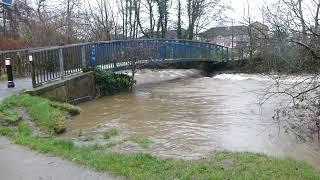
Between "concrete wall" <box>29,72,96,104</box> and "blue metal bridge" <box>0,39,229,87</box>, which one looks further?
"blue metal bridge" <box>0,39,229,87</box>

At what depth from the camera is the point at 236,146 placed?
31.4 ft

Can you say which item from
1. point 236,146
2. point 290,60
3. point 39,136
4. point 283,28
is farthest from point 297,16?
point 39,136

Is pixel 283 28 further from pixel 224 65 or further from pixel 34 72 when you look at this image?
pixel 224 65

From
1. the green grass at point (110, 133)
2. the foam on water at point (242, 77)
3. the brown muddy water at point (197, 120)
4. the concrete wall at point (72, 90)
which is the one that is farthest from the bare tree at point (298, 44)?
the foam on water at point (242, 77)

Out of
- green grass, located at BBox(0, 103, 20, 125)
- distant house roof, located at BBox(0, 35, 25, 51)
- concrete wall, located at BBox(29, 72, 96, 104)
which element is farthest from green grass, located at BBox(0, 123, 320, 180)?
distant house roof, located at BBox(0, 35, 25, 51)

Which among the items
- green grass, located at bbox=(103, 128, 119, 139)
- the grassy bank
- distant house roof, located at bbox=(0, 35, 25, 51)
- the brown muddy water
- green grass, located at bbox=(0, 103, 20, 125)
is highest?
distant house roof, located at bbox=(0, 35, 25, 51)

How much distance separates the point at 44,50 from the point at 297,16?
8126 millimetres

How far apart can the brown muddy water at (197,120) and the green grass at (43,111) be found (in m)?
0.39

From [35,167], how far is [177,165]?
2.07m

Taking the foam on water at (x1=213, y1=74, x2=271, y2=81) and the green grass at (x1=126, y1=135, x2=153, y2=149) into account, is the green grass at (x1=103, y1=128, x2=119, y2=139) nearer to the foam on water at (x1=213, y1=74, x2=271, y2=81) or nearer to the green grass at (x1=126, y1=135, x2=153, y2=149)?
the green grass at (x1=126, y1=135, x2=153, y2=149)

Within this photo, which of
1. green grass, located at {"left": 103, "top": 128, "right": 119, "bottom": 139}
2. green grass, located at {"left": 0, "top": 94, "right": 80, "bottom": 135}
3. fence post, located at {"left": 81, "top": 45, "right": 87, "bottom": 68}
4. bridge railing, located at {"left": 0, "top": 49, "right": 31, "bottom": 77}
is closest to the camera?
green grass, located at {"left": 103, "top": 128, "right": 119, "bottom": 139}

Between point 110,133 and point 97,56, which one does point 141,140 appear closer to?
point 110,133

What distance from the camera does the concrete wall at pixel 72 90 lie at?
14029mm

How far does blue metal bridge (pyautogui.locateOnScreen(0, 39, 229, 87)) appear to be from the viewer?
14.6 m
